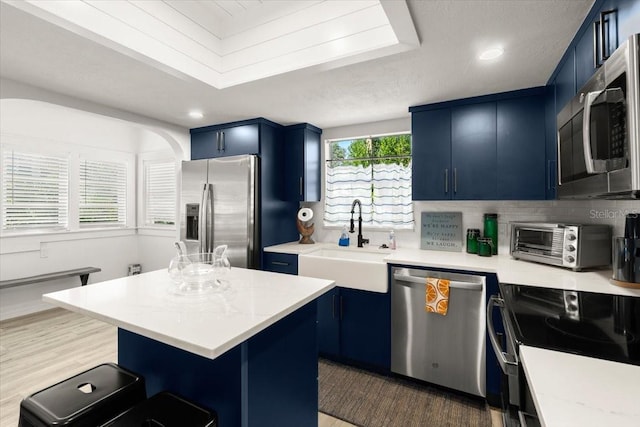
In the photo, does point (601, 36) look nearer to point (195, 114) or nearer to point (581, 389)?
point (581, 389)

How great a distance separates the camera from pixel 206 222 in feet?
10.5

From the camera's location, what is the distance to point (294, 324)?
146 centimetres

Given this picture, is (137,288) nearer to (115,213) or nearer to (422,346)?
(422,346)

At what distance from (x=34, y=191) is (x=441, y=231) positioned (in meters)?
4.79

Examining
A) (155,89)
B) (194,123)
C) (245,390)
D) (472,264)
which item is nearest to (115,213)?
(194,123)

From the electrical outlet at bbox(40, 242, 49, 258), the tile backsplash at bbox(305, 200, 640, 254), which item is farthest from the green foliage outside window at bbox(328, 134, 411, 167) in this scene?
the electrical outlet at bbox(40, 242, 49, 258)

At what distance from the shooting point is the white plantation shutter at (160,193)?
4.63 meters

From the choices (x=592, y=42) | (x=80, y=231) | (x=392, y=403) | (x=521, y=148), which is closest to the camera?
(x=592, y=42)

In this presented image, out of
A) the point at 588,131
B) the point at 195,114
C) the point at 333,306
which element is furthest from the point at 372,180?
the point at 588,131

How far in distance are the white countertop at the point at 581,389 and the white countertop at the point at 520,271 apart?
91cm

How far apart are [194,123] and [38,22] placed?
6.14 ft

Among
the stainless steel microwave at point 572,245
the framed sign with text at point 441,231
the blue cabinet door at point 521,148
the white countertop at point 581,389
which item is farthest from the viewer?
the framed sign with text at point 441,231

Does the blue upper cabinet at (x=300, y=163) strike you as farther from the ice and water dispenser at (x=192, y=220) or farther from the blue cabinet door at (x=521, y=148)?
the blue cabinet door at (x=521, y=148)

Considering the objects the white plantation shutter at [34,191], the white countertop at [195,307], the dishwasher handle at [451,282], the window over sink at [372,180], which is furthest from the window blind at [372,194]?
the white plantation shutter at [34,191]
